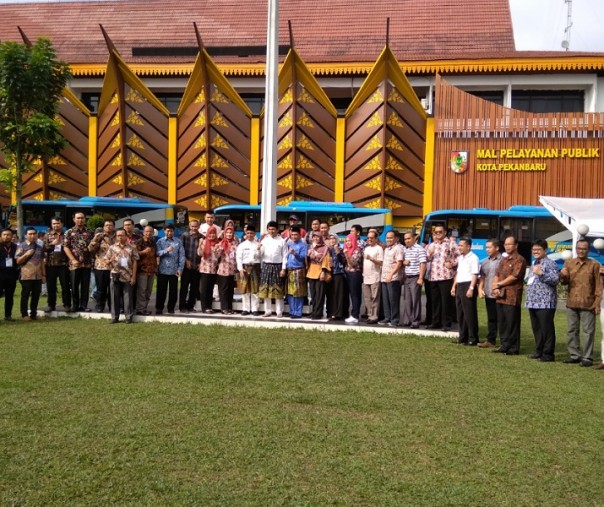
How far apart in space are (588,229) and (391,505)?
8286 millimetres

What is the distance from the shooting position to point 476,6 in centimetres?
3319

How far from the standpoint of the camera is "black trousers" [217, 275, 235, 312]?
10.5 meters

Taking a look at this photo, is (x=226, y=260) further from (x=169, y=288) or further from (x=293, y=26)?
(x=293, y=26)

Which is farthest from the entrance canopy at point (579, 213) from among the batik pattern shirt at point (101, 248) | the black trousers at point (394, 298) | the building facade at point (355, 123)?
the building facade at point (355, 123)

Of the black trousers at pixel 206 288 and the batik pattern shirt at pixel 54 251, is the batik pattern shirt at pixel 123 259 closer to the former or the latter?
the batik pattern shirt at pixel 54 251

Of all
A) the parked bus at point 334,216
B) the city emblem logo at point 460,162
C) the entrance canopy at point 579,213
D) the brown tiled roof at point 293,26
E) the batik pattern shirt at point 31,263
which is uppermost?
the brown tiled roof at point 293,26

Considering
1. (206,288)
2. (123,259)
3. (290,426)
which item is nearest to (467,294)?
(206,288)

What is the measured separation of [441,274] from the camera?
30.7 feet

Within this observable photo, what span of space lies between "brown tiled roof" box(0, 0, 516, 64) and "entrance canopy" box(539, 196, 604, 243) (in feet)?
58.7

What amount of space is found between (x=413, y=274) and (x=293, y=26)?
27341 millimetres

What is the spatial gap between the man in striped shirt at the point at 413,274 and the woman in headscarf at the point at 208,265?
10.2ft

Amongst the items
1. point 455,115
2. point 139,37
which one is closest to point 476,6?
point 455,115

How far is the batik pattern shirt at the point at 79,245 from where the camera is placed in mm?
10285

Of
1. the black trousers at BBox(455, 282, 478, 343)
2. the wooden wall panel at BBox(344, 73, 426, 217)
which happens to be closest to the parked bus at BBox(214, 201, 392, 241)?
the wooden wall panel at BBox(344, 73, 426, 217)
